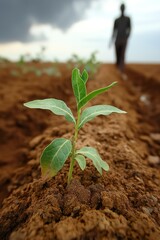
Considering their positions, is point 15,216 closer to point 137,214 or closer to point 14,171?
point 137,214

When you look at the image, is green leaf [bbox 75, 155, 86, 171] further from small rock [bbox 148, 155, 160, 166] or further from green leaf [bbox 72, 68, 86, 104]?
small rock [bbox 148, 155, 160, 166]

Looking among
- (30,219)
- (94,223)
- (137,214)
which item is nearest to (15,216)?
(30,219)

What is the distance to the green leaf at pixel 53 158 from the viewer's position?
5.12 ft

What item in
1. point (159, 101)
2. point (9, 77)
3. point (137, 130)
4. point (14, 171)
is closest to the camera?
point (14, 171)

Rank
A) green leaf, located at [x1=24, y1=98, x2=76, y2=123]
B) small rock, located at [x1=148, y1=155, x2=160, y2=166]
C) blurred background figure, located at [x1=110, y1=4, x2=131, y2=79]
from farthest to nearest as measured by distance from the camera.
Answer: blurred background figure, located at [x1=110, y1=4, x2=131, y2=79] < small rock, located at [x1=148, y1=155, x2=160, y2=166] < green leaf, located at [x1=24, y1=98, x2=76, y2=123]

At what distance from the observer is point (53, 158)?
1.57m

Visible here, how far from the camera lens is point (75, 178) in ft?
6.01

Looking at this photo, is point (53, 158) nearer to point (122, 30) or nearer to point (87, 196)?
point (87, 196)

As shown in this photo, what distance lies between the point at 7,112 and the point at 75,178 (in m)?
2.42

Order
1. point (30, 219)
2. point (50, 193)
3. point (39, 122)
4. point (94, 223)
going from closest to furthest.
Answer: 1. point (94, 223)
2. point (30, 219)
3. point (50, 193)
4. point (39, 122)

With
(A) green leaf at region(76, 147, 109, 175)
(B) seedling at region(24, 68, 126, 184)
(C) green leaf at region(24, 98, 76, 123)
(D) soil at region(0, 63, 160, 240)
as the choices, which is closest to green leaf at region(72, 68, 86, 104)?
(B) seedling at region(24, 68, 126, 184)

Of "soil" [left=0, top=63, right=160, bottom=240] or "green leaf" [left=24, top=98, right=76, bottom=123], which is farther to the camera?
"green leaf" [left=24, top=98, right=76, bottom=123]

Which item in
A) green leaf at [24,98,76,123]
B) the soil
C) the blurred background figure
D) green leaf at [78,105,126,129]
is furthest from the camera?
the blurred background figure

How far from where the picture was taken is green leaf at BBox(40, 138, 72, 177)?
5.12 feet
